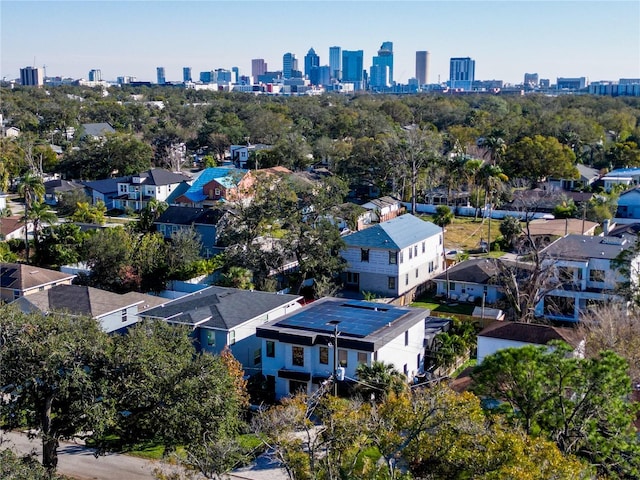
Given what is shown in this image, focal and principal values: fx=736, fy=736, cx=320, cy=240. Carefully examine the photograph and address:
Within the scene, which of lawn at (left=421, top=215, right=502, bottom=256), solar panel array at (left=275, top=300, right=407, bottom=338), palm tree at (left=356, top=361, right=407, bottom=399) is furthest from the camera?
lawn at (left=421, top=215, right=502, bottom=256)

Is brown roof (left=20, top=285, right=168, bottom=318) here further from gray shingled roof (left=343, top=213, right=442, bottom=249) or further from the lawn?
the lawn

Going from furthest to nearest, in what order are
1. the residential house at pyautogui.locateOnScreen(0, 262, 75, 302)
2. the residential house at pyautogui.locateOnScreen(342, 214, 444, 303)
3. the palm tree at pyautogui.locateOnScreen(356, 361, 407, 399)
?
the residential house at pyautogui.locateOnScreen(342, 214, 444, 303), the residential house at pyautogui.locateOnScreen(0, 262, 75, 302), the palm tree at pyautogui.locateOnScreen(356, 361, 407, 399)

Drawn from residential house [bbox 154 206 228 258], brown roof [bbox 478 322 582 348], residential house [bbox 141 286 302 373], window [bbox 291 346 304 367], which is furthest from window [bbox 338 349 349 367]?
residential house [bbox 154 206 228 258]

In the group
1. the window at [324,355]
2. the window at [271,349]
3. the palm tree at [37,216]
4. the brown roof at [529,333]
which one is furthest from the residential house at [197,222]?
the brown roof at [529,333]

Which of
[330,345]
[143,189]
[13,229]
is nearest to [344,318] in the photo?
[330,345]

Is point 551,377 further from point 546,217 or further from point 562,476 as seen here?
point 546,217

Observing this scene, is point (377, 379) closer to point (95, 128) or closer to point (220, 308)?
point (220, 308)

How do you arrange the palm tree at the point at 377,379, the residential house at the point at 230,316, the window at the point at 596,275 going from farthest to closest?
1. the window at the point at 596,275
2. the residential house at the point at 230,316
3. the palm tree at the point at 377,379

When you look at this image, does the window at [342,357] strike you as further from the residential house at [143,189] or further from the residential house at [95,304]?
the residential house at [143,189]
